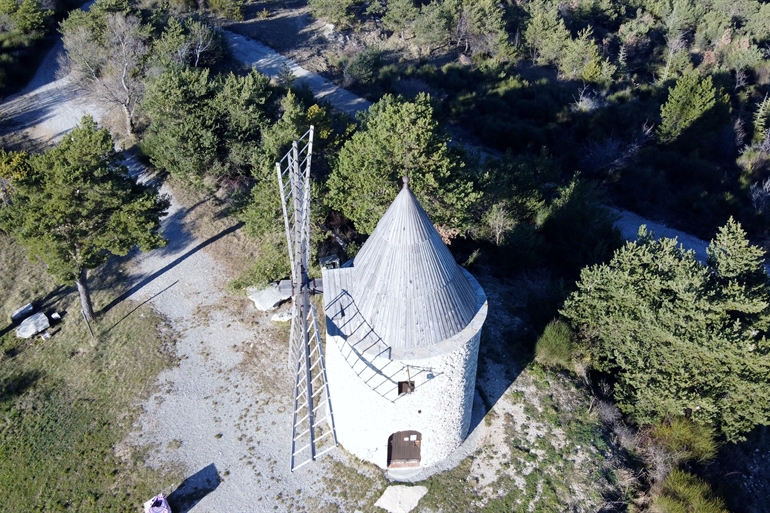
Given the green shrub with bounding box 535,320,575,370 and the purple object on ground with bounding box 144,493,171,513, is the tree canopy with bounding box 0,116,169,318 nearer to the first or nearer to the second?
the purple object on ground with bounding box 144,493,171,513

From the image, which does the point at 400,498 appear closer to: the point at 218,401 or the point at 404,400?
the point at 404,400

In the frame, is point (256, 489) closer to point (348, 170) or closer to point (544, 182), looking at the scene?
point (348, 170)

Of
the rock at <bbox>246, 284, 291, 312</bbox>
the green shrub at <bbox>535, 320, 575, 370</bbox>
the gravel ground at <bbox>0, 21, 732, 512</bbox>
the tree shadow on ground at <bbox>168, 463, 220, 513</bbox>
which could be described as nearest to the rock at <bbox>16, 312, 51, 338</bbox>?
the gravel ground at <bbox>0, 21, 732, 512</bbox>

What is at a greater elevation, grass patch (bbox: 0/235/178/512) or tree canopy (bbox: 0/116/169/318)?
tree canopy (bbox: 0/116/169/318)

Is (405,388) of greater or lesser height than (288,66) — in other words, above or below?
below

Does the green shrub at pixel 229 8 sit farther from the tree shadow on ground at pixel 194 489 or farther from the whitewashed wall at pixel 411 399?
the tree shadow on ground at pixel 194 489

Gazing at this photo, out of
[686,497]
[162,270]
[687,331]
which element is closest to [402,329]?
[686,497]

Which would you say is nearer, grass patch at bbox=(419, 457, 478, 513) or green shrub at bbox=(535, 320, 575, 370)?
grass patch at bbox=(419, 457, 478, 513)
